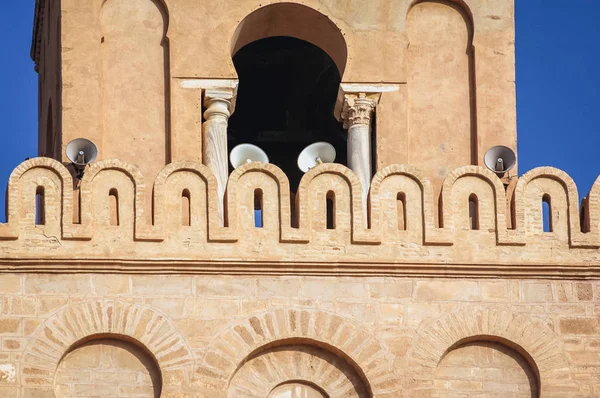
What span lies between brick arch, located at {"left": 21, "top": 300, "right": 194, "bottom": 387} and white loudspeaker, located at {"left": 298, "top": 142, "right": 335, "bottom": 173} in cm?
378

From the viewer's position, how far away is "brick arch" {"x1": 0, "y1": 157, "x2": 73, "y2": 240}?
23.9 m

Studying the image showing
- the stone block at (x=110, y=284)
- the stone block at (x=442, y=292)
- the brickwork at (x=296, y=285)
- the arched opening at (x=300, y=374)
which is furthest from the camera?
the stone block at (x=442, y=292)

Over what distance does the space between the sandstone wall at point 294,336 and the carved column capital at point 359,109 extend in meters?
2.49

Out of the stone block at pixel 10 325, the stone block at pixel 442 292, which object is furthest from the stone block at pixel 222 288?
the stone block at pixel 10 325

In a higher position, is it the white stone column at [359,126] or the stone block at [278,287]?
the white stone column at [359,126]

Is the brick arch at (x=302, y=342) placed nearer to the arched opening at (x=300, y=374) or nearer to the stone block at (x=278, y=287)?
the arched opening at (x=300, y=374)

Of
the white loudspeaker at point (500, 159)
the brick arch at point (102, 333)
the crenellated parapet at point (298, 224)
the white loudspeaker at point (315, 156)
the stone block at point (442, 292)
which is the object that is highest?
the white loudspeaker at point (315, 156)

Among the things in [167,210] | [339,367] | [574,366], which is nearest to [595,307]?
[574,366]

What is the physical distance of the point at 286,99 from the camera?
3203 cm

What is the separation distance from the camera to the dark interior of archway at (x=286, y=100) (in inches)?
1229

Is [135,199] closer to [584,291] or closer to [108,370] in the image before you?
[108,370]

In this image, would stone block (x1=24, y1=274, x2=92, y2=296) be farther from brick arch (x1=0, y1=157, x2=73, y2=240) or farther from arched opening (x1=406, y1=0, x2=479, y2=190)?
arched opening (x1=406, y1=0, x2=479, y2=190)

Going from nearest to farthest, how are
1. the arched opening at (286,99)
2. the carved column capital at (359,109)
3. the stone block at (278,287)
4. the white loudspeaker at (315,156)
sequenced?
the stone block at (278,287)
the carved column capital at (359,109)
the white loudspeaker at (315,156)
the arched opening at (286,99)

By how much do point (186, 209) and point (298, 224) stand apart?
1.15m
